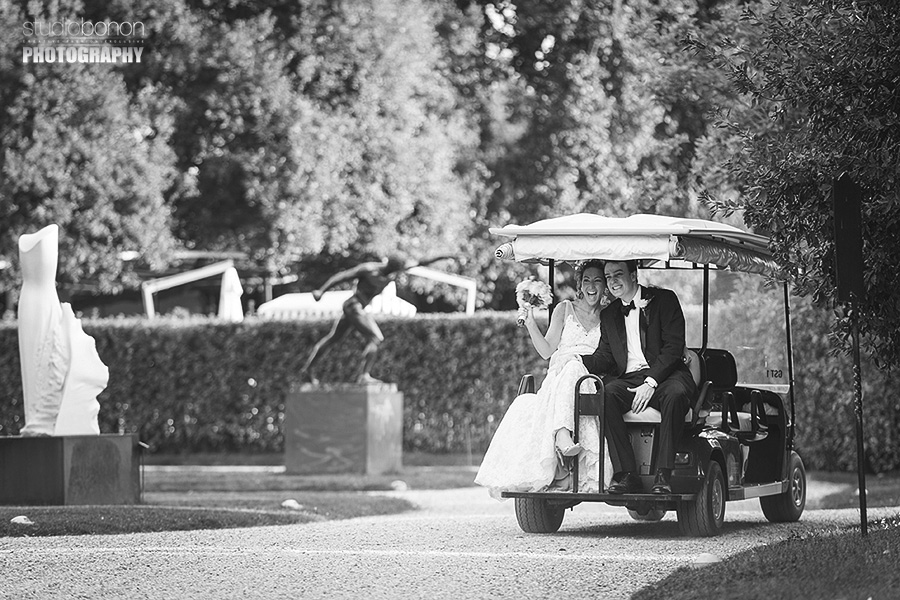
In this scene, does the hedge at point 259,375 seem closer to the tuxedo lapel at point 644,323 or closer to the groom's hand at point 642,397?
the tuxedo lapel at point 644,323

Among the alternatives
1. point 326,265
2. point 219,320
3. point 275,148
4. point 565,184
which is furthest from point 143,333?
point 565,184

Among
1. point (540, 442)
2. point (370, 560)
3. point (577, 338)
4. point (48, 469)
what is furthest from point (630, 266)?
point (48, 469)

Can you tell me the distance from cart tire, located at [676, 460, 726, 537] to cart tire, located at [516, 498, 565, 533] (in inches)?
38.6

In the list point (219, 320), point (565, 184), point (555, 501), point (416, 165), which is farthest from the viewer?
point (565, 184)

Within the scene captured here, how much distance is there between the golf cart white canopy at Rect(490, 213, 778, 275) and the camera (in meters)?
11.1

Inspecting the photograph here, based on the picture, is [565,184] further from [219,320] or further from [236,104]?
[219,320]

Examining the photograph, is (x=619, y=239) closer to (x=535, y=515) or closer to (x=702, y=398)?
(x=702, y=398)

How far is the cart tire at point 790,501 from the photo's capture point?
42.2 feet

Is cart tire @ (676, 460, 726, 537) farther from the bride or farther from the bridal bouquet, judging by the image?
the bridal bouquet

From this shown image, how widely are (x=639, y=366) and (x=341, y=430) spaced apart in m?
10.0

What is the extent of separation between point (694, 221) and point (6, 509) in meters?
6.61

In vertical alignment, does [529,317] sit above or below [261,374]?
above

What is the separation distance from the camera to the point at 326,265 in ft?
113

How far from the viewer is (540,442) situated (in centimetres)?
1106
